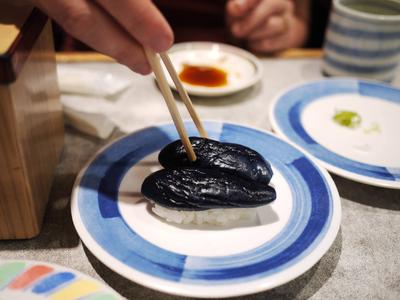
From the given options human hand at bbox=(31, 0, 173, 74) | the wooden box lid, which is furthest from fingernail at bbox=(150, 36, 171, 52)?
the wooden box lid

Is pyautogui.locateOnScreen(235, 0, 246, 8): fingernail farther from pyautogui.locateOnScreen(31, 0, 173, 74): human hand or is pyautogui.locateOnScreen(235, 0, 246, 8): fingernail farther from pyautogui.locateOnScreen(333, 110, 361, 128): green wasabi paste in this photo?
pyautogui.locateOnScreen(31, 0, 173, 74): human hand

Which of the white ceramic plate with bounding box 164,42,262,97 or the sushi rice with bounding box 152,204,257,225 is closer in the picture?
the sushi rice with bounding box 152,204,257,225

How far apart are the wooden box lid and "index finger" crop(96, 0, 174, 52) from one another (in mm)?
164

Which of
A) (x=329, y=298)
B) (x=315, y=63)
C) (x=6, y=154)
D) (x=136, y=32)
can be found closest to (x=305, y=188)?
(x=329, y=298)

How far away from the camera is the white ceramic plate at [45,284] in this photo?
668 millimetres

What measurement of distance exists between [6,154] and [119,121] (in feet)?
1.84

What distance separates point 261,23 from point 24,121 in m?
1.22

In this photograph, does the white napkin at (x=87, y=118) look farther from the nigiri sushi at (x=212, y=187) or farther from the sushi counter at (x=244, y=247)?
the nigiri sushi at (x=212, y=187)

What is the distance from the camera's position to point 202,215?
0.85 m

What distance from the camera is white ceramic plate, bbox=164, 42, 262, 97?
151cm

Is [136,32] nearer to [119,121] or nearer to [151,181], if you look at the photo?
[151,181]

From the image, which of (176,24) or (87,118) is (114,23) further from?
(176,24)

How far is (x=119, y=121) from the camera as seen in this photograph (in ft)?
4.24

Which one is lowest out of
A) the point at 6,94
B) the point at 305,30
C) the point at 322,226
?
the point at 305,30
